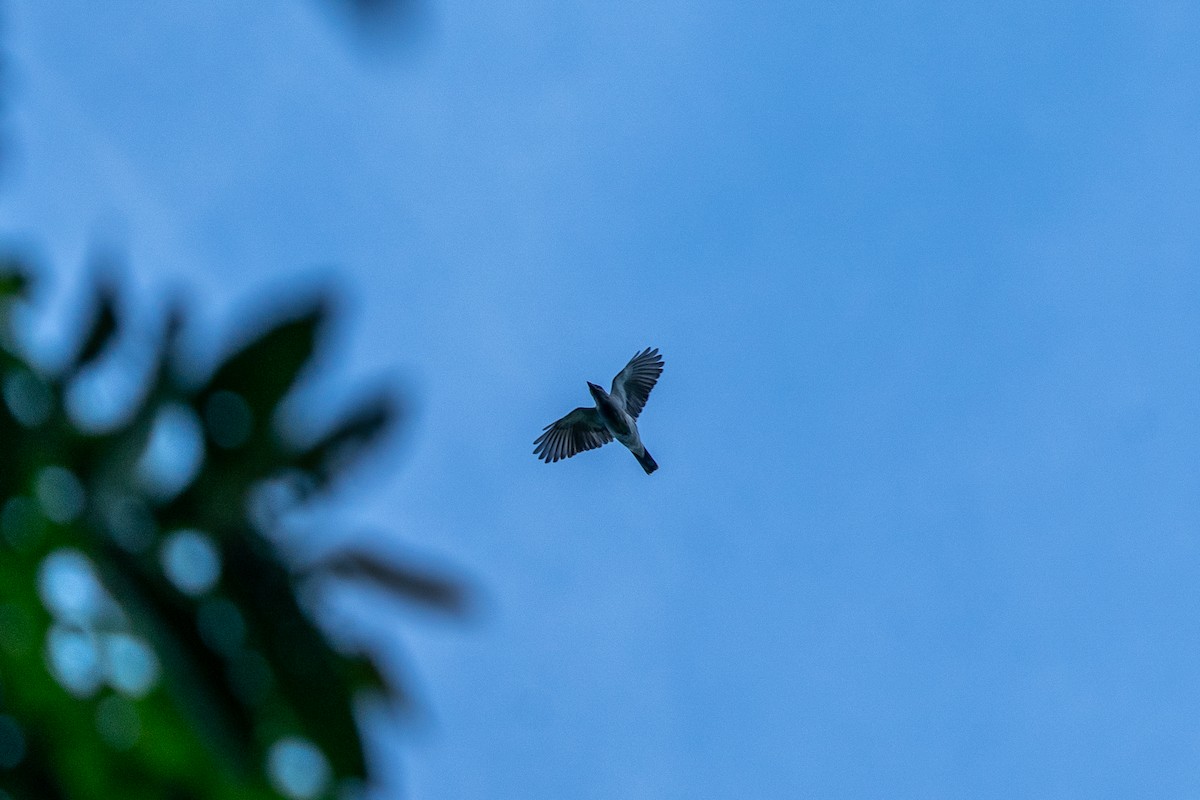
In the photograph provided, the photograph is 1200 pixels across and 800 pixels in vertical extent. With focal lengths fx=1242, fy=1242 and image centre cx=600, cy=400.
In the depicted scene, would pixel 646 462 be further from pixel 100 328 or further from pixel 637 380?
pixel 100 328

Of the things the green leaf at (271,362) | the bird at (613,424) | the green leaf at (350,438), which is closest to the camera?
the green leaf at (271,362)

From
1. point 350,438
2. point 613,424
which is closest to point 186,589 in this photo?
point 350,438

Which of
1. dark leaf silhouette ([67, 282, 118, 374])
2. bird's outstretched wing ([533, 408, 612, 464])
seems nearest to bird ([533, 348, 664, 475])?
bird's outstretched wing ([533, 408, 612, 464])

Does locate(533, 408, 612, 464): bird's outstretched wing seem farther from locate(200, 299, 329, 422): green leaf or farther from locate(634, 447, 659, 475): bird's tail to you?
locate(200, 299, 329, 422): green leaf

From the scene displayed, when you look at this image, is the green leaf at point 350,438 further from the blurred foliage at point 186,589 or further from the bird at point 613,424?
the bird at point 613,424

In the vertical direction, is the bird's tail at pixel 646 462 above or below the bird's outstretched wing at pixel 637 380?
below

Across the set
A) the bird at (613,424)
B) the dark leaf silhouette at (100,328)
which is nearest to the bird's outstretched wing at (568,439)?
the bird at (613,424)

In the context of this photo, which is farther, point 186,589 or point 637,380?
point 637,380
